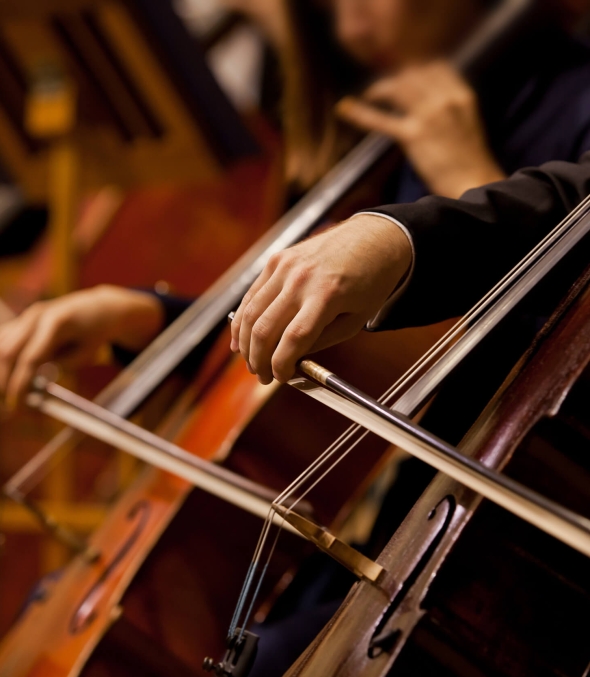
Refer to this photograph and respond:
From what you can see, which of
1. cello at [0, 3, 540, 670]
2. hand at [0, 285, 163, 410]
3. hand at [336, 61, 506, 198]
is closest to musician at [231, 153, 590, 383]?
hand at [336, 61, 506, 198]

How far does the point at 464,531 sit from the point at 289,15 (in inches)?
39.8

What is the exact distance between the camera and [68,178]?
1.24 meters

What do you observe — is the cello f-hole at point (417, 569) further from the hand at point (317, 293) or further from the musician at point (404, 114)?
the musician at point (404, 114)

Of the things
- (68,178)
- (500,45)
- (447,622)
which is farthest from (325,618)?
(68,178)

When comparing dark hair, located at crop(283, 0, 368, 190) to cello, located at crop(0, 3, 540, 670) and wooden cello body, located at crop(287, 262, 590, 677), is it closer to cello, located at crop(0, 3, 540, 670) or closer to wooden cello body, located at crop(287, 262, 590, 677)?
cello, located at crop(0, 3, 540, 670)

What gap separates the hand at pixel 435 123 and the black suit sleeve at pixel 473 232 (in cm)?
20

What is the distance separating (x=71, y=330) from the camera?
2.62ft

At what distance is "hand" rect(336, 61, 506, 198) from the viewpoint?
70 centimetres

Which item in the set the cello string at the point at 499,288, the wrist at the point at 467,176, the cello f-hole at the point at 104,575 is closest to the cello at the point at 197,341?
the cello f-hole at the point at 104,575

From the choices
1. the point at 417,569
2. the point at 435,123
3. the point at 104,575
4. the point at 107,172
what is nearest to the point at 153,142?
the point at 107,172

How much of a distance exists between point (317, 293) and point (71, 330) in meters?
0.53

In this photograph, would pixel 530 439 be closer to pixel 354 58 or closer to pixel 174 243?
pixel 354 58

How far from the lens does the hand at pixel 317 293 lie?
0.35 metres

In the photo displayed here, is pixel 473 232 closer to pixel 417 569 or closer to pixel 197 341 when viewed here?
pixel 417 569
